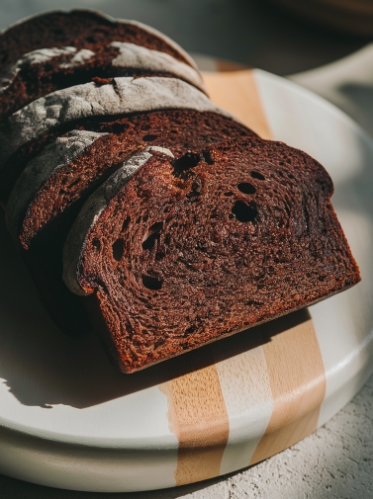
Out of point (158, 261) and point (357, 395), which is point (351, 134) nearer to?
point (357, 395)

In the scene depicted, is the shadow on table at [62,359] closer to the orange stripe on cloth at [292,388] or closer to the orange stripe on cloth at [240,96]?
the orange stripe on cloth at [292,388]

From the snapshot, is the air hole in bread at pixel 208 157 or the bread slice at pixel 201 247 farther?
the air hole in bread at pixel 208 157

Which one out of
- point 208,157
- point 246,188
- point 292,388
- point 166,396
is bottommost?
point 292,388

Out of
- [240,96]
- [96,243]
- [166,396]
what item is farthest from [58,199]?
[240,96]

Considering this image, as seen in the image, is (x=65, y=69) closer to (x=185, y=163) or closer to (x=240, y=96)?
(x=185, y=163)

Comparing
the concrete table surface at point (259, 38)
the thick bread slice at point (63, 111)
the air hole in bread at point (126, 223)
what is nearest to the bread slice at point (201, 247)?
the air hole in bread at point (126, 223)

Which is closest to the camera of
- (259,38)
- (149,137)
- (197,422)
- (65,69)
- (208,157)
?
(197,422)
